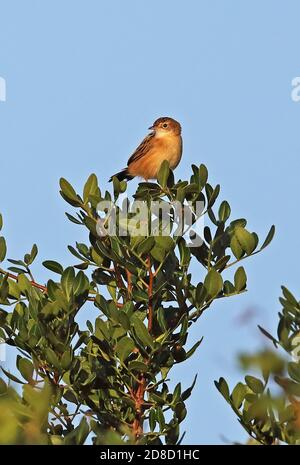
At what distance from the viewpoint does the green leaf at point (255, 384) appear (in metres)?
4.15

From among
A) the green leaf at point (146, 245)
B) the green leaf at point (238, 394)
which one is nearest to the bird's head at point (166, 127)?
the green leaf at point (146, 245)

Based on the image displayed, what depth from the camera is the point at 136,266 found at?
18.4 feet

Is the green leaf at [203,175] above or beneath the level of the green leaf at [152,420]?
above

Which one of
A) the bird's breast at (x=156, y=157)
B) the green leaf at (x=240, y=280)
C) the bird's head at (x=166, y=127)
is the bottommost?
the green leaf at (x=240, y=280)

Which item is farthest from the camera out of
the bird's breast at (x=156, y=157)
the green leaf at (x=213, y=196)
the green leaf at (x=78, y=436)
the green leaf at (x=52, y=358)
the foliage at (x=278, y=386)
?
the bird's breast at (x=156, y=157)

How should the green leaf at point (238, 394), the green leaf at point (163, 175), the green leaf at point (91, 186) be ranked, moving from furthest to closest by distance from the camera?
the green leaf at point (163, 175), the green leaf at point (91, 186), the green leaf at point (238, 394)

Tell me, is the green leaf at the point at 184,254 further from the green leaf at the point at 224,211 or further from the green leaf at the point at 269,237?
the green leaf at the point at 269,237

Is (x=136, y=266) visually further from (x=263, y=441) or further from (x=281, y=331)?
(x=281, y=331)

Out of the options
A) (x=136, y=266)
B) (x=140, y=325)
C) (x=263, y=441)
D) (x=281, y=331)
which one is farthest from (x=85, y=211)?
(x=281, y=331)

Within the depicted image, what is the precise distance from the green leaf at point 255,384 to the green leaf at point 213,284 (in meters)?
1.35

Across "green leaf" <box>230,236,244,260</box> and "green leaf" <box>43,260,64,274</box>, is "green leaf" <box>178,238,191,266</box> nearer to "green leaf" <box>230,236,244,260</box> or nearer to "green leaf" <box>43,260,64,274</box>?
"green leaf" <box>230,236,244,260</box>

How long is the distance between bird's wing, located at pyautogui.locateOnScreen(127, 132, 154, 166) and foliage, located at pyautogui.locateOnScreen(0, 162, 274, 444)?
5.51m

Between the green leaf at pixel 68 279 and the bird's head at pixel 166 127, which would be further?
the bird's head at pixel 166 127

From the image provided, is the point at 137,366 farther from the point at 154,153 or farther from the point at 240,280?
the point at 154,153
